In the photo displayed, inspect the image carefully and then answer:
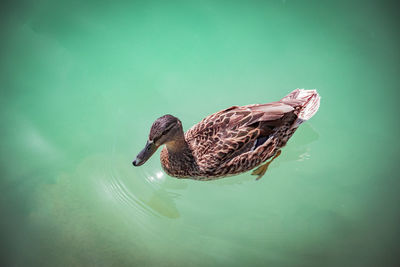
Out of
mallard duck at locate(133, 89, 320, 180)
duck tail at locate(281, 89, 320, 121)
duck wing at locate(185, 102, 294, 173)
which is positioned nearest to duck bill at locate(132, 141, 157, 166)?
mallard duck at locate(133, 89, 320, 180)

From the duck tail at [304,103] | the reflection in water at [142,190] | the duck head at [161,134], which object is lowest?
the reflection in water at [142,190]

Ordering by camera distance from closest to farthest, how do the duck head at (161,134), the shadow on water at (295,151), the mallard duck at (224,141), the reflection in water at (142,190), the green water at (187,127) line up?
the duck head at (161,134), the mallard duck at (224,141), the green water at (187,127), the reflection in water at (142,190), the shadow on water at (295,151)

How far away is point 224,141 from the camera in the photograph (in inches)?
116

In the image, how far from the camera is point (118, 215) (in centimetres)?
319

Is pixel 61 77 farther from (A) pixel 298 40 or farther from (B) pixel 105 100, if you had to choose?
(A) pixel 298 40

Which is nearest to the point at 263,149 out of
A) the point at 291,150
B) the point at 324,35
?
the point at 291,150

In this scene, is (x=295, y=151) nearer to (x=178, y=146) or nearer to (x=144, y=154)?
(x=178, y=146)

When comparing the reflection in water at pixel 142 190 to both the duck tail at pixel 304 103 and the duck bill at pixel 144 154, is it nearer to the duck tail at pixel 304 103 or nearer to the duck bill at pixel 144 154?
the duck bill at pixel 144 154

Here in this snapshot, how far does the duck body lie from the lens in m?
2.96

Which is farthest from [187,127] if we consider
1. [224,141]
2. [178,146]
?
[224,141]

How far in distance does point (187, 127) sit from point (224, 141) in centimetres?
101

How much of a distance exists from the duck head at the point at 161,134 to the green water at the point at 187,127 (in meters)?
0.61

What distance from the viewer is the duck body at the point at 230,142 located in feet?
9.70

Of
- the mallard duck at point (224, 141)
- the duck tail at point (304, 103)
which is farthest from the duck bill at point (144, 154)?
the duck tail at point (304, 103)
